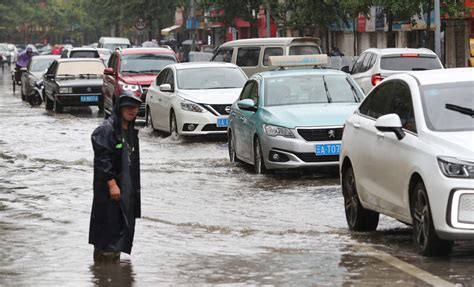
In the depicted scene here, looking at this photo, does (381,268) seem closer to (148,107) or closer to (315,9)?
(148,107)

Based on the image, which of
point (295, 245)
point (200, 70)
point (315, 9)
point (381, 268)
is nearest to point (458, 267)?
point (381, 268)

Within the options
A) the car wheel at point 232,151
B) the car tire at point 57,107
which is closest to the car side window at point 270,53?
the car tire at point 57,107

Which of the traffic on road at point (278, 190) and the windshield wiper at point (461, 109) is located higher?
the windshield wiper at point (461, 109)

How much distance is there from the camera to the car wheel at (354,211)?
11891mm

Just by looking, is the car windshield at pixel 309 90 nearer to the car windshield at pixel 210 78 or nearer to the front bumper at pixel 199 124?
the front bumper at pixel 199 124

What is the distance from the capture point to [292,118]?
17.4 m

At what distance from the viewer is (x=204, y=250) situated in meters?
10.8

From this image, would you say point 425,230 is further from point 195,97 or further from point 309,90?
point 195,97

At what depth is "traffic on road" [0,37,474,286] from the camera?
31.5ft

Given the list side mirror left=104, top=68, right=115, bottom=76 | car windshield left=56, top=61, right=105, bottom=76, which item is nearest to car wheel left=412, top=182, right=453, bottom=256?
side mirror left=104, top=68, right=115, bottom=76

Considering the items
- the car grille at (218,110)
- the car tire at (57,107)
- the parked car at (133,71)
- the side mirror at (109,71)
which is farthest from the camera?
the car tire at (57,107)

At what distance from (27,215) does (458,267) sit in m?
5.50

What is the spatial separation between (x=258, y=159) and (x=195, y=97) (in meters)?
6.70

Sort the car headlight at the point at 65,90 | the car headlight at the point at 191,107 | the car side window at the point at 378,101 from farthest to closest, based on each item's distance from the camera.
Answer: the car headlight at the point at 65,90 → the car headlight at the point at 191,107 → the car side window at the point at 378,101
